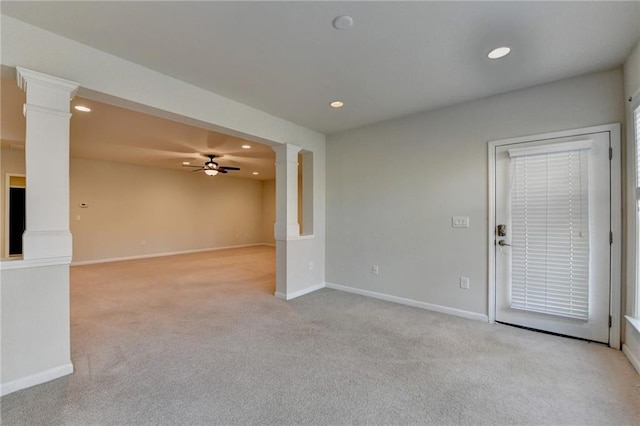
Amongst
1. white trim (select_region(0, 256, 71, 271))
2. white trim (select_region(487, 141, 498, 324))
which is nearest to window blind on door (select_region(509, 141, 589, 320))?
white trim (select_region(487, 141, 498, 324))

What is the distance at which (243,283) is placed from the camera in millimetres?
4754

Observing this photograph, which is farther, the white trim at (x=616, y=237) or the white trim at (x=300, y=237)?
the white trim at (x=300, y=237)

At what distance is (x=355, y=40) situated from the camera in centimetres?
208

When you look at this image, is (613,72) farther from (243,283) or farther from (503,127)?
(243,283)

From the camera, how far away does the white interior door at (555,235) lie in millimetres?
2547

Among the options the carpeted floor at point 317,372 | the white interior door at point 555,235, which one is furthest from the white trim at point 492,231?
the carpeted floor at point 317,372

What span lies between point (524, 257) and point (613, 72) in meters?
1.86

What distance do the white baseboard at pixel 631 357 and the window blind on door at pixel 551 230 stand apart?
0.33 m

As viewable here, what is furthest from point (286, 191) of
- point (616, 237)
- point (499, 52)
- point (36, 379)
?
point (616, 237)

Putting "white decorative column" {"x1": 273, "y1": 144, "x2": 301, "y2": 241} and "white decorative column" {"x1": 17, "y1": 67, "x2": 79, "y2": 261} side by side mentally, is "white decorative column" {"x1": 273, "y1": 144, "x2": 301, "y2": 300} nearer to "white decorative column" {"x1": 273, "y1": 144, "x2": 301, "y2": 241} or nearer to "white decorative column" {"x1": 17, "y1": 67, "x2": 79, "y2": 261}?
"white decorative column" {"x1": 273, "y1": 144, "x2": 301, "y2": 241}

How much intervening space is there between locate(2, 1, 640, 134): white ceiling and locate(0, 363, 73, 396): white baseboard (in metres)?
2.48

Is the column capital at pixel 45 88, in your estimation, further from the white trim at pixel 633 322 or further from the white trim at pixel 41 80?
the white trim at pixel 633 322

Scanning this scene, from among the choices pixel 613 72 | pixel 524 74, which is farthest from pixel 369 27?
pixel 613 72

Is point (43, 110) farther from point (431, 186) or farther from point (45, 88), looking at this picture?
point (431, 186)
